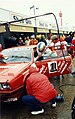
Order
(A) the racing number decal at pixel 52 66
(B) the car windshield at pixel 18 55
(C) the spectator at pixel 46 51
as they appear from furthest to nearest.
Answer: (C) the spectator at pixel 46 51 → (A) the racing number decal at pixel 52 66 → (B) the car windshield at pixel 18 55

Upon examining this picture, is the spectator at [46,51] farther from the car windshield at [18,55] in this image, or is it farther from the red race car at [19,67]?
the car windshield at [18,55]

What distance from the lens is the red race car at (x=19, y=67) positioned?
5.45 metres

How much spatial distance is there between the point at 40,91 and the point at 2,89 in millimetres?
768

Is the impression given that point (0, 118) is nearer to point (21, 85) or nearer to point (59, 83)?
point (21, 85)

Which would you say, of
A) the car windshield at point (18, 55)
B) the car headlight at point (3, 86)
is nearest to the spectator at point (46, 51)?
the car windshield at point (18, 55)

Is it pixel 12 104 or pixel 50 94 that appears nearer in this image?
pixel 50 94

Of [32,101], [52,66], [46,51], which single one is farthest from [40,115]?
[46,51]

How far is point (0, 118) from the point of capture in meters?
5.48

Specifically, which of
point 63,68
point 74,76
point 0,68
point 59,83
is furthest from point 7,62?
point 74,76

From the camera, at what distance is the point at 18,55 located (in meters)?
7.27

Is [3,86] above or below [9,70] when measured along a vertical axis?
below

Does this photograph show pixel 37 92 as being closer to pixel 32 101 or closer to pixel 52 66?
pixel 32 101

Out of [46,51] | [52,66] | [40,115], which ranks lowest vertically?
[40,115]

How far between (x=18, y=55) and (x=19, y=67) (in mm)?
1111
